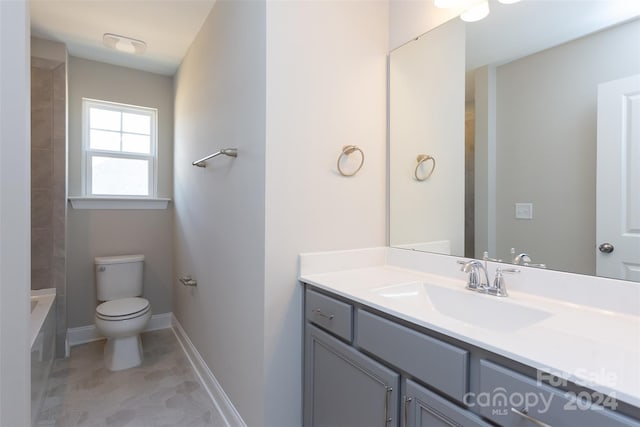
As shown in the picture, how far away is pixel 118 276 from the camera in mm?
2688

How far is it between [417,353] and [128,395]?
195cm

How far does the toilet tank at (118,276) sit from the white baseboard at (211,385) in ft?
1.82

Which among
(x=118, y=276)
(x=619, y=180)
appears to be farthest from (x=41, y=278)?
(x=619, y=180)

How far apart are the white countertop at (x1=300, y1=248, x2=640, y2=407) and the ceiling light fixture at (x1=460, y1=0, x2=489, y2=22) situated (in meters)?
1.05

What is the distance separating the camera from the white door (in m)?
0.98

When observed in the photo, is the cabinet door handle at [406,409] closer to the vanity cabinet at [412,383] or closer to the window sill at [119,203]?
the vanity cabinet at [412,383]

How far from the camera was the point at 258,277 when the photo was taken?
57.9 inches

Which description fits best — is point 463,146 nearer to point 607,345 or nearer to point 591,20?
point 591,20

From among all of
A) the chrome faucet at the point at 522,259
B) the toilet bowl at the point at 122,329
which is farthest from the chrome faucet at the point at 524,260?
the toilet bowl at the point at 122,329

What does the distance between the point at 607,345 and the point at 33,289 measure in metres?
3.30

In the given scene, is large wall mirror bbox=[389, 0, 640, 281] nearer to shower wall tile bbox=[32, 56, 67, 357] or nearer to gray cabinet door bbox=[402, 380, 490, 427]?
gray cabinet door bbox=[402, 380, 490, 427]

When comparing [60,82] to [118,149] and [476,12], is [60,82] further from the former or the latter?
[476,12]

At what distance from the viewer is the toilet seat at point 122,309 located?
7.48ft

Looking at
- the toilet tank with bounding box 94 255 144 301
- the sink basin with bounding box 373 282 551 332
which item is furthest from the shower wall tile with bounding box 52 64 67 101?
the sink basin with bounding box 373 282 551 332
